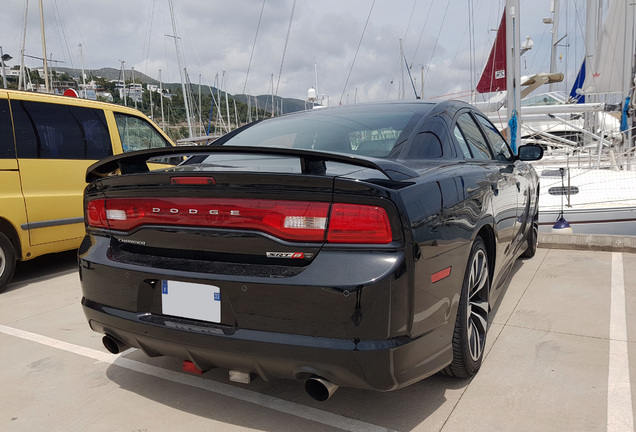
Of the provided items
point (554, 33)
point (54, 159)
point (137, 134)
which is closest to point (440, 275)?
point (54, 159)

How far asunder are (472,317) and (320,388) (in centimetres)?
104

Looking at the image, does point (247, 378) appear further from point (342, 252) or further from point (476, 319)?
point (476, 319)

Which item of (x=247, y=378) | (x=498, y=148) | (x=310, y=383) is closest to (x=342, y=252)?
(x=310, y=383)

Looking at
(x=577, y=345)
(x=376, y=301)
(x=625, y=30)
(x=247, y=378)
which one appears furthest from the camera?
(x=625, y=30)

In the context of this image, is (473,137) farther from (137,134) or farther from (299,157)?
(137,134)

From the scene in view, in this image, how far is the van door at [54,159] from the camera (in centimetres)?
486

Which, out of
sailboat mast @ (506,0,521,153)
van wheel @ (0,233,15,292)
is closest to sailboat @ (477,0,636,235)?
A: sailboat mast @ (506,0,521,153)

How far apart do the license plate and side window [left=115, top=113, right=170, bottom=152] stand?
427cm

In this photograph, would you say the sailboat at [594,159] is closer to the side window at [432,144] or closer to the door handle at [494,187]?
the door handle at [494,187]

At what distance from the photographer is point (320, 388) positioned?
1.97 m

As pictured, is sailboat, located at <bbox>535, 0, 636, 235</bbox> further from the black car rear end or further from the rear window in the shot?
the black car rear end

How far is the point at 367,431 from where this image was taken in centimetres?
216

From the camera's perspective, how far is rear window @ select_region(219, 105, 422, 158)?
2672mm

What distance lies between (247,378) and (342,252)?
29.2 inches
